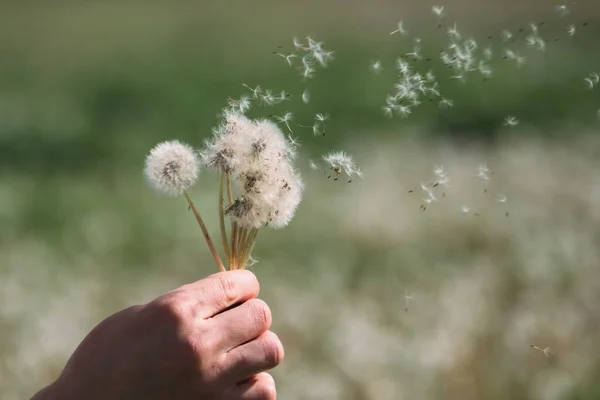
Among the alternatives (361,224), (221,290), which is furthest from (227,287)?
(361,224)

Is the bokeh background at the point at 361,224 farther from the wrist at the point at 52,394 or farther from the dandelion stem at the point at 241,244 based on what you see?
the wrist at the point at 52,394

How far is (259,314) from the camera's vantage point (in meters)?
1.00

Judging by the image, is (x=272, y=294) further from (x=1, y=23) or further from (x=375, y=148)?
(x=1, y=23)

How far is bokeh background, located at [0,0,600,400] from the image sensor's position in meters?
2.35

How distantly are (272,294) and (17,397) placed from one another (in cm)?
82

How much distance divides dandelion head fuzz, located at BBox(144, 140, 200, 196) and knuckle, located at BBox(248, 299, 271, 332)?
21 cm

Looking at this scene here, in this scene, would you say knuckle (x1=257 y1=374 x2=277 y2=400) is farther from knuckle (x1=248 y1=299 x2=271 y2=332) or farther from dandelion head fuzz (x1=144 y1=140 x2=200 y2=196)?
dandelion head fuzz (x1=144 y1=140 x2=200 y2=196)

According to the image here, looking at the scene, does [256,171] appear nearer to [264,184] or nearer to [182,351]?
[264,184]

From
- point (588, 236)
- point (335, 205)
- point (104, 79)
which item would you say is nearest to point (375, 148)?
point (335, 205)

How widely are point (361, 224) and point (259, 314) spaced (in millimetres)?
2166

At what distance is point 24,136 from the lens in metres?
4.77

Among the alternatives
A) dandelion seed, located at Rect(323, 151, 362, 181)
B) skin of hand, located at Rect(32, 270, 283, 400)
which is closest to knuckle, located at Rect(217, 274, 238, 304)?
skin of hand, located at Rect(32, 270, 283, 400)

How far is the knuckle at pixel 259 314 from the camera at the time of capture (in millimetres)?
994

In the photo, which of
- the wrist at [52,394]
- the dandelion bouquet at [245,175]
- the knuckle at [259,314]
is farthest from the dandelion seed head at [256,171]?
the wrist at [52,394]
